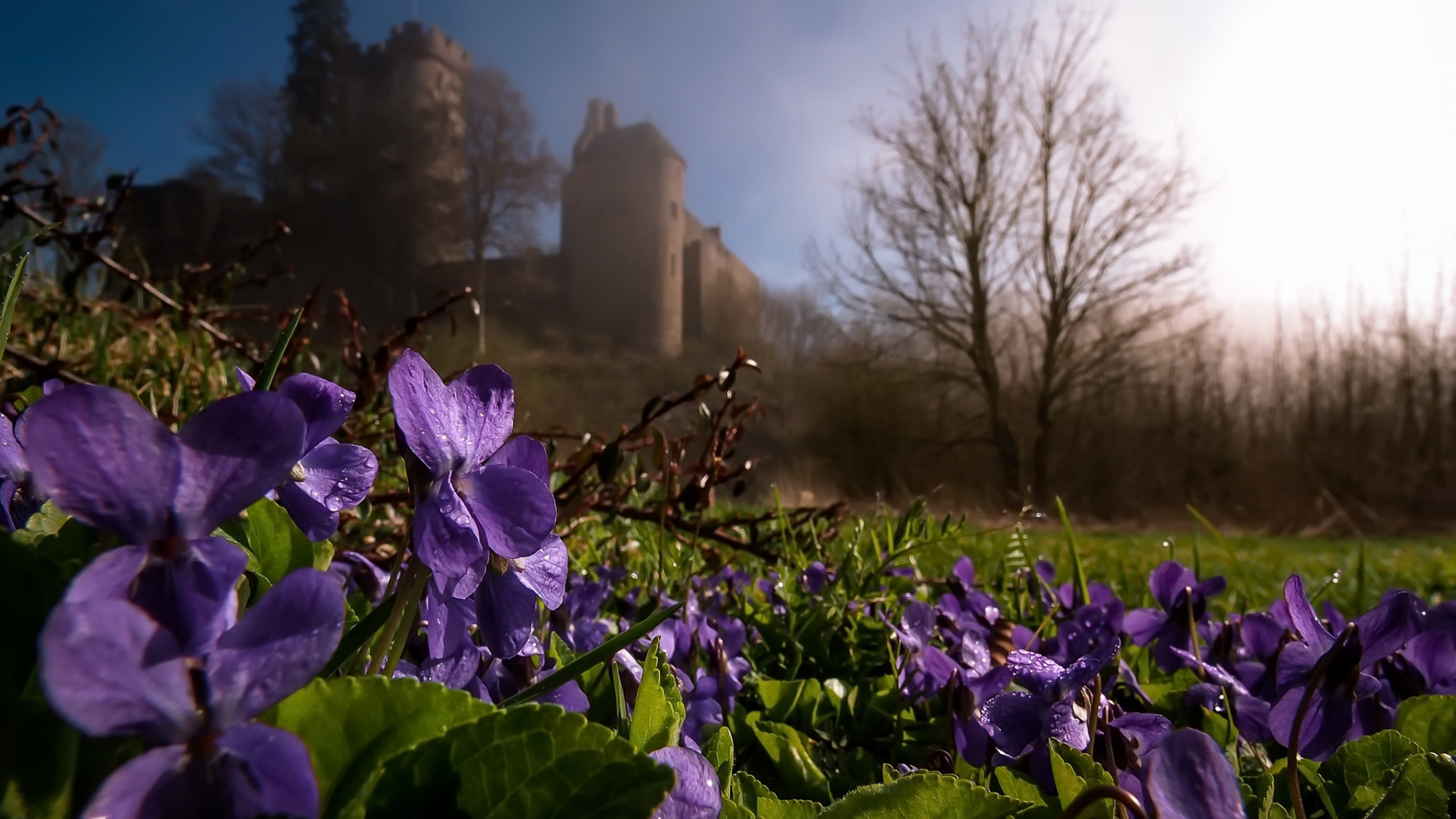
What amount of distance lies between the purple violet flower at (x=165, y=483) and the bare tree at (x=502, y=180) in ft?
113

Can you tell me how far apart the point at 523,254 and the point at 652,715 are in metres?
35.4

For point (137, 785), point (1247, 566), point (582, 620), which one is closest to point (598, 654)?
point (137, 785)

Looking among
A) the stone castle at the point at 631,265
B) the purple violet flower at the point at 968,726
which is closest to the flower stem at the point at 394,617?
the purple violet flower at the point at 968,726

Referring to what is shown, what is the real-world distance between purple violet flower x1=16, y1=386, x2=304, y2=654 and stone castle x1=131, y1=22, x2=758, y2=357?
30.6 meters

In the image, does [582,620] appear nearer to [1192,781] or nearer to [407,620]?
[407,620]

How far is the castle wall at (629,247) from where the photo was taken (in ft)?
115

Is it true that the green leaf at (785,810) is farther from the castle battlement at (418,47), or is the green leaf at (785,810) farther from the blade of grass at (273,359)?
the castle battlement at (418,47)

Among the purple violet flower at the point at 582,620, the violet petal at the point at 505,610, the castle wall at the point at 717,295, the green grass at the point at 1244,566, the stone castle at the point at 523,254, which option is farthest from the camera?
the castle wall at the point at 717,295

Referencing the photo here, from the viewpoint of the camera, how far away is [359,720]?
0.31 meters

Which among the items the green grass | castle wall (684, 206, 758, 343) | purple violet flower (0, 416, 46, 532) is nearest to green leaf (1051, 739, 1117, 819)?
purple violet flower (0, 416, 46, 532)

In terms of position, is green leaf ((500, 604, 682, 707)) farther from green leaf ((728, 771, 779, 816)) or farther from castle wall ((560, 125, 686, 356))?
castle wall ((560, 125, 686, 356))

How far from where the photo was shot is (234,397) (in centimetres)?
25

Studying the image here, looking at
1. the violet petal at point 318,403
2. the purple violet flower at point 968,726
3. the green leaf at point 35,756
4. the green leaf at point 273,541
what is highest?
the violet petal at point 318,403

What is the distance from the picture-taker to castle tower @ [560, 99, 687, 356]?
115 ft
